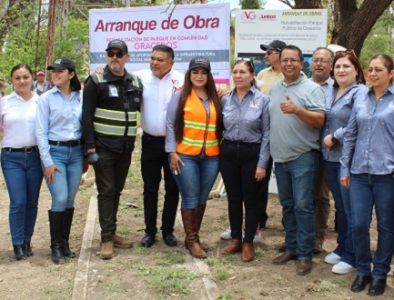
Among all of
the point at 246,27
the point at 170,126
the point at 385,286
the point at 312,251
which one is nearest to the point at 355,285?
the point at 385,286

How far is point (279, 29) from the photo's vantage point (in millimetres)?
6973

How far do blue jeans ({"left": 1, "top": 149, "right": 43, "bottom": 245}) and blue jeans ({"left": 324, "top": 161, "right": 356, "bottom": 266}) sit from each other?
297 centimetres

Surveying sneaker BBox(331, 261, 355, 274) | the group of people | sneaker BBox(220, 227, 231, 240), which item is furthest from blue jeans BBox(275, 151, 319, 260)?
sneaker BBox(220, 227, 231, 240)

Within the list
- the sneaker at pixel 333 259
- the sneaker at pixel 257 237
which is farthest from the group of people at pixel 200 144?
the sneaker at pixel 257 237

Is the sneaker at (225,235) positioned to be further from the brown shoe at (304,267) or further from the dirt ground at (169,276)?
the brown shoe at (304,267)

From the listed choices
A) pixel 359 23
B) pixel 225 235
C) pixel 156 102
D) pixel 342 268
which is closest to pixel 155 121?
pixel 156 102

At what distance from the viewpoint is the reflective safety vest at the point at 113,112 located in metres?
5.16

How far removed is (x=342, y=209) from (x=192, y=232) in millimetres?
1575

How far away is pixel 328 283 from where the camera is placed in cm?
466

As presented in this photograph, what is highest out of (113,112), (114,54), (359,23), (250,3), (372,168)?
(250,3)

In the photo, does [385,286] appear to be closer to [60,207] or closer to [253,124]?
[253,124]

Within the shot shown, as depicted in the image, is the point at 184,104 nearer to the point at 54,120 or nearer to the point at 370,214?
the point at 54,120

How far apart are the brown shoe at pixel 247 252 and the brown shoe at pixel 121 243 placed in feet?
4.27

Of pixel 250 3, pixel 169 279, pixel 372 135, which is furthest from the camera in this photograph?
pixel 250 3
